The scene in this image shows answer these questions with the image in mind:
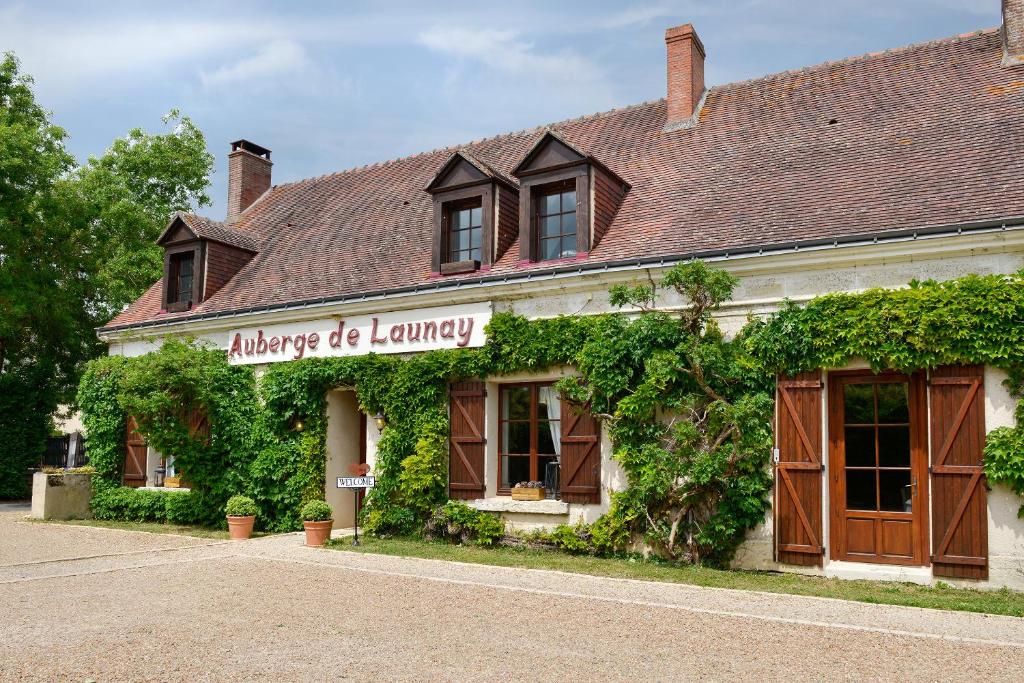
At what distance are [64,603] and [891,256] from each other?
919 centimetres

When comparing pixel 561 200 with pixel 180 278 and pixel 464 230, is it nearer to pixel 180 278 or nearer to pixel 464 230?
pixel 464 230

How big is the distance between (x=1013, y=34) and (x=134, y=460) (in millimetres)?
16259

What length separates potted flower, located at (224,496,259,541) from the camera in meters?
12.8

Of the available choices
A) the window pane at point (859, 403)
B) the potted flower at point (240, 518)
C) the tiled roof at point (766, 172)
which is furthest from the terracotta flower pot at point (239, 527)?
the window pane at point (859, 403)

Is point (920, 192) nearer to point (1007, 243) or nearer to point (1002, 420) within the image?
point (1007, 243)

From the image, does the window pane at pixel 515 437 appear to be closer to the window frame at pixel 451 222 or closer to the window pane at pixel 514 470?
the window pane at pixel 514 470

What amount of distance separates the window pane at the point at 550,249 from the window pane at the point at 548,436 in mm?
2482

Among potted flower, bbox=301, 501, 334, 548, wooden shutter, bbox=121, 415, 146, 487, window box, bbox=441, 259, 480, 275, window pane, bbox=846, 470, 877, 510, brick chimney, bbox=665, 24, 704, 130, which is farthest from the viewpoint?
wooden shutter, bbox=121, 415, 146, 487

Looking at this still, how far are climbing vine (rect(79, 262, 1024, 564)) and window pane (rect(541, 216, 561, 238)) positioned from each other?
5.48ft

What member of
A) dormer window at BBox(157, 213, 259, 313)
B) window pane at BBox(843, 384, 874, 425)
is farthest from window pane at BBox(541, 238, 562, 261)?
dormer window at BBox(157, 213, 259, 313)

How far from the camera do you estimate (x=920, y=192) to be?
33.8 feet

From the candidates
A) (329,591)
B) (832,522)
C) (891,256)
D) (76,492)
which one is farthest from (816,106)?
(76,492)

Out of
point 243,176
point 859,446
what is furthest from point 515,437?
point 243,176

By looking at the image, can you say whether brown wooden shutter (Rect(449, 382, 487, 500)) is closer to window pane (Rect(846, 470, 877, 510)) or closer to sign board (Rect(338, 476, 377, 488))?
sign board (Rect(338, 476, 377, 488))
